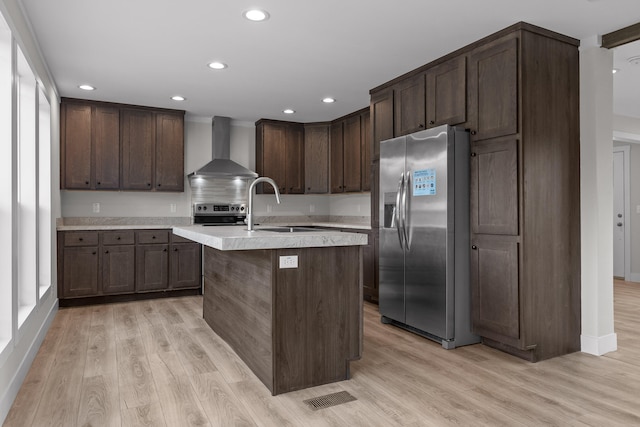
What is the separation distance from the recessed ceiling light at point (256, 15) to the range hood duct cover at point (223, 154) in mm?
3023

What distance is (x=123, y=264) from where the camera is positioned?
513 cm

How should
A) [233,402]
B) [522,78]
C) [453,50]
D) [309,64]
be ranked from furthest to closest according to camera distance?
1. [309,64]
2. [453,50]
3. [522,78]
4. [233,402]

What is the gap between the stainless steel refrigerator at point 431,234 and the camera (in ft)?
11.1

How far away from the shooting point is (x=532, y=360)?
123 inches

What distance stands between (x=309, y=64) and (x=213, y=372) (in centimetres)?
275

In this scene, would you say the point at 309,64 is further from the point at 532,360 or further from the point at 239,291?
the point at 532,360

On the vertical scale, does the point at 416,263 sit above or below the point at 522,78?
below

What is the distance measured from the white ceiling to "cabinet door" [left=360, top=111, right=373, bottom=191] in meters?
0.75

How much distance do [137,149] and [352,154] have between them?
9.21ft

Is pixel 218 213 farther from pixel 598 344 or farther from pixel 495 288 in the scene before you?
pixel 598 344

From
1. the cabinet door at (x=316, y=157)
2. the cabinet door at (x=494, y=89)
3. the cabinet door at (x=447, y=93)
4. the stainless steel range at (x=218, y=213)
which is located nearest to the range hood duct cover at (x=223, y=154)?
the stainless steel range at (x=218, y=213)

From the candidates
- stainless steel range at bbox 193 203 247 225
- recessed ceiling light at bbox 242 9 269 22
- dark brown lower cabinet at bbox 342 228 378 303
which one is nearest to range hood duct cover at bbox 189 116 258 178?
stainless steel range at bbox 193 203 247 225

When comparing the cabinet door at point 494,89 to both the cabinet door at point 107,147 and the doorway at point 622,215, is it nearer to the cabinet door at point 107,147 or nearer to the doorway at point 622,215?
the cabinet door at point 107,147

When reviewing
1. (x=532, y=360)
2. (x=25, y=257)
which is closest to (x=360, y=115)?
(x=532, y=360)
